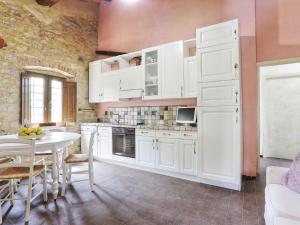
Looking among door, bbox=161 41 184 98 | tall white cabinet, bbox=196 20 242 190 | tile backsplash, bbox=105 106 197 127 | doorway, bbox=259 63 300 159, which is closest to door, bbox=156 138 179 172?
tall white cabinet, bbox=196 20 242 190

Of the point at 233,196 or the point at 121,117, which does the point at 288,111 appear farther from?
the point at 121,117

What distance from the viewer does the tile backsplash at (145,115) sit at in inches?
165

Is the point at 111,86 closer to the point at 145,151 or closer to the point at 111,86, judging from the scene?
the point at 111,86

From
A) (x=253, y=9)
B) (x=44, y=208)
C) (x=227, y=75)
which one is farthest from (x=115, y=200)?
(x=253, y=9)

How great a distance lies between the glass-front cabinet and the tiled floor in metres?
1.79

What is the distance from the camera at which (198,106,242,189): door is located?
286 cm

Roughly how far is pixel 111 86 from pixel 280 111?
4306mm

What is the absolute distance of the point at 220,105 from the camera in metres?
2.97

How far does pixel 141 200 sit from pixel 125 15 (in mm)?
4665

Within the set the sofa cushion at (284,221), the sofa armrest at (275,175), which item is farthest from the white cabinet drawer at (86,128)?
the sofa cushion at (284,221)

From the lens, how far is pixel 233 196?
2713 mm

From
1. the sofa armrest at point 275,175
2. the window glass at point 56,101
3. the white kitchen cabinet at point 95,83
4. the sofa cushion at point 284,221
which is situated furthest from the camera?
the white kitchen cabinet at point 95,83

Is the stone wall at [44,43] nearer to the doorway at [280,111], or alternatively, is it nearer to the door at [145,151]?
the door at [145,151]

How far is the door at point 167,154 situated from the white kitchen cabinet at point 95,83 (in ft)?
7.64
